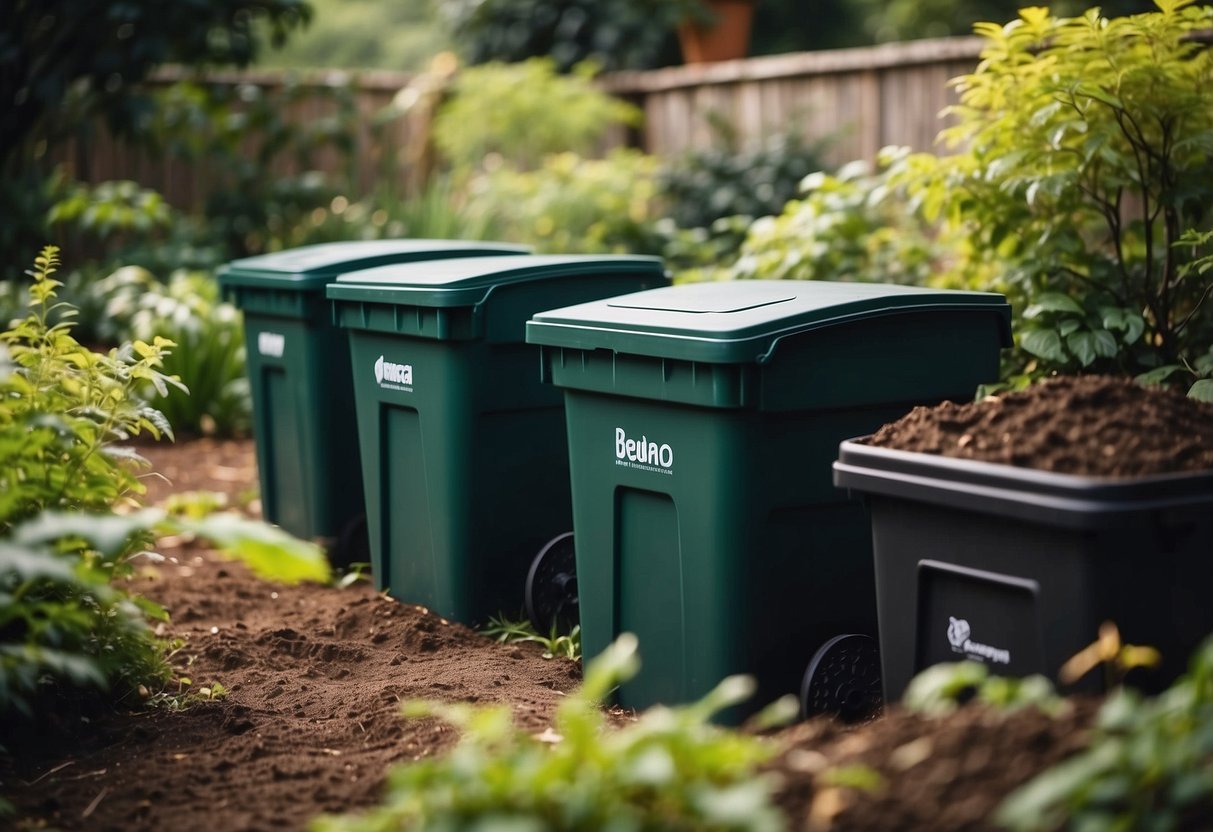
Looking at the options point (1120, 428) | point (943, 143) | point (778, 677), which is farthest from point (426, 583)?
point (943, 143)

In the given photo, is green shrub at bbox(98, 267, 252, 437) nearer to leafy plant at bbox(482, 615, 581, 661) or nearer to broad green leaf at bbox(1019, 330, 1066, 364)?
leafy plant at bbox(482, 615, 581, 661)

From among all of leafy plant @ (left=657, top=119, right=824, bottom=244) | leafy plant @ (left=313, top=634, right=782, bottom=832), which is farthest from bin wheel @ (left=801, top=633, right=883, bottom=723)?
leafy plant @ (left=657, top=119, right=824, bottom=244)

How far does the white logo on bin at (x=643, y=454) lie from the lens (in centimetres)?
Result: 328

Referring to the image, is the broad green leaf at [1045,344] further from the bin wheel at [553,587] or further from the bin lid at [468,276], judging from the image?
the bin wheel at [553,587]

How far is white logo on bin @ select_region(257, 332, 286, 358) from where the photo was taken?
538cm

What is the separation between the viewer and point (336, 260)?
514cm

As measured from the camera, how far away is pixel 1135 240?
15.8 feet

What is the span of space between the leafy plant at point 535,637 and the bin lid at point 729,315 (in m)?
0.95

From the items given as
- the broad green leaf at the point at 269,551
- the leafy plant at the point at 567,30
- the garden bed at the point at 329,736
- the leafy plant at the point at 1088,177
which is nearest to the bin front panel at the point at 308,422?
the garden bed at the point at 329,736

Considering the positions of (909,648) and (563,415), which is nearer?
(909,648)

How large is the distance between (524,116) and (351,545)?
18.4 feet

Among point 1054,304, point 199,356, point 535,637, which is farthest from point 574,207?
point 535,637

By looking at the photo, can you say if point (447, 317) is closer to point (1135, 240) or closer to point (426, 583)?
point (426, 583)

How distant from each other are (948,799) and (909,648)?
0.92 meters
